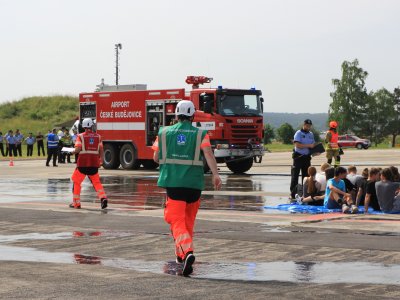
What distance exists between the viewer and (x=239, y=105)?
3106 cm

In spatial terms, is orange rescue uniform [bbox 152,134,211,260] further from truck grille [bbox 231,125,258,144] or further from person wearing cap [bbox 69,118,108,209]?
truck grille [bbox 231,125,258,144]

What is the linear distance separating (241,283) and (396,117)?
14326 cm

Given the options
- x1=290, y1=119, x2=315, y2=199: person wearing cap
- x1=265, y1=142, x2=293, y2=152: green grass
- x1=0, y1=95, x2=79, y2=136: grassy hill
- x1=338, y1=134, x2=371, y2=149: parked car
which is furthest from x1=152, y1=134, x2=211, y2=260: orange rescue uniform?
x1=0, y1=95, x2=79, y2=136: grassy hill

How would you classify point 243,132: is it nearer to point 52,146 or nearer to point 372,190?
point 52,146

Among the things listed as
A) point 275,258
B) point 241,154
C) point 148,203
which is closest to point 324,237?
point 275,258

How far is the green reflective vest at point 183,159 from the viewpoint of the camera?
9.84m

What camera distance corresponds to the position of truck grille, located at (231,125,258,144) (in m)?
30.5

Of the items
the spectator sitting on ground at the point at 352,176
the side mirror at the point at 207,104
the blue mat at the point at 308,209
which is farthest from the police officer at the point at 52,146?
the spectator sitting on ground at the point at 352,176

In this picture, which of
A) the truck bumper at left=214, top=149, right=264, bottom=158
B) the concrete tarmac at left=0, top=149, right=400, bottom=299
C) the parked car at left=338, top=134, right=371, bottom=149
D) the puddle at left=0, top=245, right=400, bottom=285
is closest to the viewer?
the concrete tarmac at left=0, top=149, right=400, bottom=299

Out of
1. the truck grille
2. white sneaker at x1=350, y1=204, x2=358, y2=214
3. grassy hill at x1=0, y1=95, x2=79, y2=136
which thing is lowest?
white sneaker at x1=350, y1=204, x2=358, y2=214

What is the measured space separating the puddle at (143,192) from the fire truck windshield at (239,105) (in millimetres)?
2439

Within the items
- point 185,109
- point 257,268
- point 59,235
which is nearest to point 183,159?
point 185,109

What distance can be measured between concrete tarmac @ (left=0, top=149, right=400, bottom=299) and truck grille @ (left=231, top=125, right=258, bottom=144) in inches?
451

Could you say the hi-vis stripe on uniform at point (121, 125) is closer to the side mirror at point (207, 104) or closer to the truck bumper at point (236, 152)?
the side mirror at point (207, 104)
